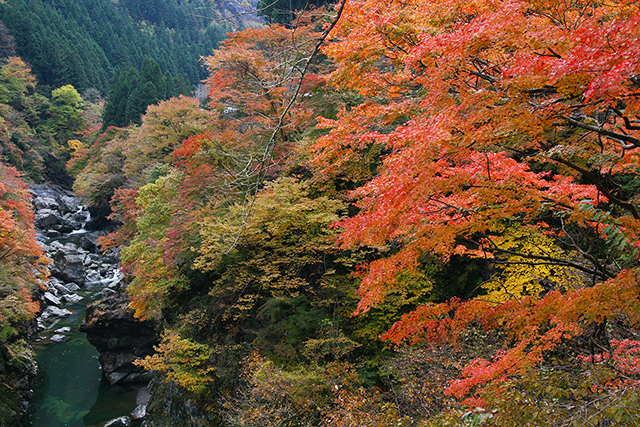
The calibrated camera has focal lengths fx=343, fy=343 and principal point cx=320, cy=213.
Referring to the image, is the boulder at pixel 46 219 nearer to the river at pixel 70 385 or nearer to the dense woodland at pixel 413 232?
the river at pixel 70 385

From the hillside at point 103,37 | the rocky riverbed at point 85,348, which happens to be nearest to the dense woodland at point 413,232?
the rocky riverbed at point 85,348

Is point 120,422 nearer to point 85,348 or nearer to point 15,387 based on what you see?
point 15,387

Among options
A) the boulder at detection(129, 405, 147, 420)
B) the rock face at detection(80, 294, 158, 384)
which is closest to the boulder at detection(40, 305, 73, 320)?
the rock face at detection(80, 294, 158, 384)

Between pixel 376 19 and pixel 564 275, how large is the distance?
5.66 metres

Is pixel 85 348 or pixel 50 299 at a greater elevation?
pixel 50 299

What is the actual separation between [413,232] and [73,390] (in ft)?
53.4

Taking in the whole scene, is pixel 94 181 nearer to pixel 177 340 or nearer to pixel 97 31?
pixel 177 340

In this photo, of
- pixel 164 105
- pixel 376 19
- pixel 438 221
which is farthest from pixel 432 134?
pixel 164 105

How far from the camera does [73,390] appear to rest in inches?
567

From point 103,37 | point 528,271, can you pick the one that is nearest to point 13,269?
point 528,271

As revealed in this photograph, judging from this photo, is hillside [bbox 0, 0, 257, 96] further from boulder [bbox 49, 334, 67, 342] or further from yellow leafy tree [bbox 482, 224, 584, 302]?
yellow leafy tree [bbox 482, 224, 584, 302]

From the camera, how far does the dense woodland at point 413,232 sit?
289 cm

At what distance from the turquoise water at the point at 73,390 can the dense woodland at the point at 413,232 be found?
8.87ft

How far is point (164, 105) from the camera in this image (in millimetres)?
21578
